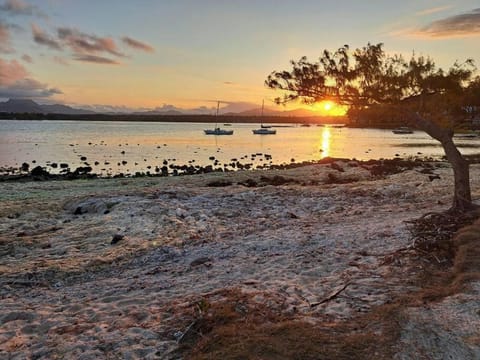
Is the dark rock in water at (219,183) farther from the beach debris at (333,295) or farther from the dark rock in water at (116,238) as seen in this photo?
the beach debris at (333,295)

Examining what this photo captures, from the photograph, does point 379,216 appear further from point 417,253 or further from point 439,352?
point 439,352

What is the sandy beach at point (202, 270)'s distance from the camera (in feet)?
19.0

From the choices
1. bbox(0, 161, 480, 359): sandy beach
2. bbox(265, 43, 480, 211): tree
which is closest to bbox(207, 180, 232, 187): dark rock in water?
bbox(0, 161, 480, 359): sandy beach

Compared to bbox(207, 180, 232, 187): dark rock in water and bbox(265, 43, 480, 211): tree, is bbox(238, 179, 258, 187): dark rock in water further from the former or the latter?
bbox(265, 43, 480, 211): tree

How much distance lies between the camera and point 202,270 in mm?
9156

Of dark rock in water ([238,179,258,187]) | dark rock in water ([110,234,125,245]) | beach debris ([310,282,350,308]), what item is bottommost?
dark rock in water ([110,234,125,245])

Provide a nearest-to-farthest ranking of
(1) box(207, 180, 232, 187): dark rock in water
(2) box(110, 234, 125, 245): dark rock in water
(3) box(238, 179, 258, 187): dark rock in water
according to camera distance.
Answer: (2) box(110, 234, 125, 245): dark rock in water, (3) box(238, 179, 258, 187): dark rock in water, (1) box(207, 180, 232, 187): dark rock in water

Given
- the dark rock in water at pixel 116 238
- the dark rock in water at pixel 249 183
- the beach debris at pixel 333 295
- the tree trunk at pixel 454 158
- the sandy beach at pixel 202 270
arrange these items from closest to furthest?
the sandy beach at pixel 202 270 < the beach debris at pixel 333 295 < the tree trunk at pixel 454 158 < the dark rock in water at pixel 116 238 < the dark rock in water at pixel 249 183

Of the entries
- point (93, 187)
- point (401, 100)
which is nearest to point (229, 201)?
point (401, 100)

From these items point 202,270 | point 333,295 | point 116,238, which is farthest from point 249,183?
point 333,295

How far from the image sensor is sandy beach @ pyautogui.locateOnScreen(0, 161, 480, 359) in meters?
5.79

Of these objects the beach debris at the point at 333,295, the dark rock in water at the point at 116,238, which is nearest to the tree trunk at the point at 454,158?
the beach debris at the point at 333,295

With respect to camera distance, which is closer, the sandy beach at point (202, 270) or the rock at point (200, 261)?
the sandy beach at point (202, 270)

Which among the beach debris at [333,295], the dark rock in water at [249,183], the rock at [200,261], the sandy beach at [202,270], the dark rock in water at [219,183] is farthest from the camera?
the dark rock in water at [219,183]
